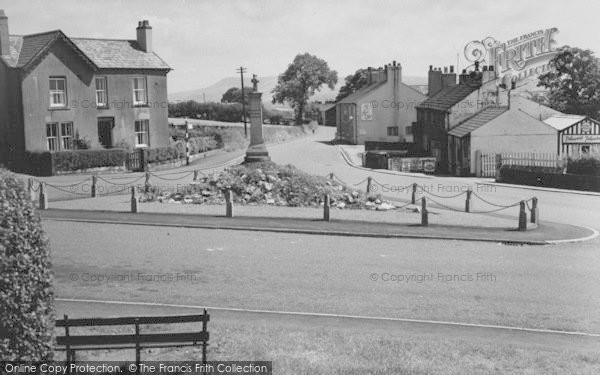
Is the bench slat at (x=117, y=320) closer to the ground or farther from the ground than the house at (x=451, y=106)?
closer to the ground

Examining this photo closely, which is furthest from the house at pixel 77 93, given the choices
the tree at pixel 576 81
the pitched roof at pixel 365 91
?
the tree at pixel 576 81

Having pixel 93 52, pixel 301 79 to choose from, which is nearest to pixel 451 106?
pixel 93 52

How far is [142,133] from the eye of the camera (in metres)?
50.5

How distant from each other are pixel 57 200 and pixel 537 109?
45090 millimetres

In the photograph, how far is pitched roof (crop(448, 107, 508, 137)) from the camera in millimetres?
49938

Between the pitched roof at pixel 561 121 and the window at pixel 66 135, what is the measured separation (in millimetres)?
34412

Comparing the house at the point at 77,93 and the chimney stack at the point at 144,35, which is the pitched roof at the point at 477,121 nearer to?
the house at the point at 77,93

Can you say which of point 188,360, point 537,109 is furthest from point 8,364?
point 537,109

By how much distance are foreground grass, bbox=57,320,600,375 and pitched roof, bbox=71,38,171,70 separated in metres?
38.6

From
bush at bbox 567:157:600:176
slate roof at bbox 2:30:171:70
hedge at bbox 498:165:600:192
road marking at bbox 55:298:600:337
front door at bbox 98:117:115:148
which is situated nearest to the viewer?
road marking at bbox 55:298:600:337

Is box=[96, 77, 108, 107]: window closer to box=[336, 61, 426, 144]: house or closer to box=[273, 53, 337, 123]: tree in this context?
box=[336, 61, 426, 144]: house

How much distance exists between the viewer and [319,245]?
2108 centimetres

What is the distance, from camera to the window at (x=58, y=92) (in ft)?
140

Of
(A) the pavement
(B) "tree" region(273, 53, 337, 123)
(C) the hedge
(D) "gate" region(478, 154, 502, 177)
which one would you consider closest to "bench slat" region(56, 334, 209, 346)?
(A) the pavement
